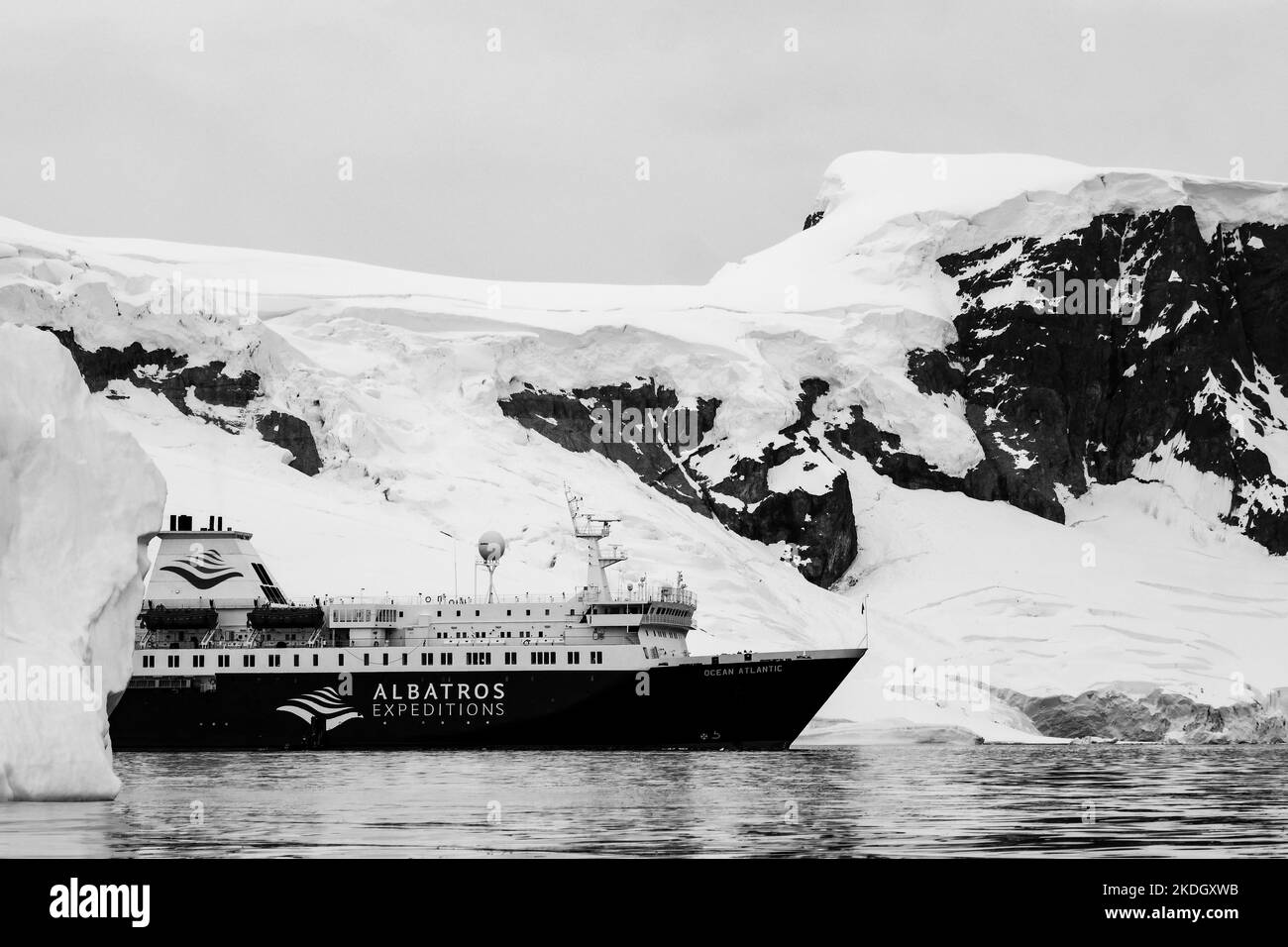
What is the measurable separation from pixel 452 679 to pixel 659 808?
31401 mm

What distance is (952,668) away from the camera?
101 m

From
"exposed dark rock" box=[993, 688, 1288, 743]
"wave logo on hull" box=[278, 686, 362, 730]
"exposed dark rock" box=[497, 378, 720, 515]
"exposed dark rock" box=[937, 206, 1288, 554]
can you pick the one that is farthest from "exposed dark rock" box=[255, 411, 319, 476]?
"exposed dark rock" box=[937, 206, 1288, 554]

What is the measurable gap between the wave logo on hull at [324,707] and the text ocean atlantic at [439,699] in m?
1.07

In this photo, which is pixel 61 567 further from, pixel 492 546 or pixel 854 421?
pixel 854 421

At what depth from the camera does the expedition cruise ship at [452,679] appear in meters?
74.9

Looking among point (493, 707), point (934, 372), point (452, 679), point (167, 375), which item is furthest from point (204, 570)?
point (934, 372)

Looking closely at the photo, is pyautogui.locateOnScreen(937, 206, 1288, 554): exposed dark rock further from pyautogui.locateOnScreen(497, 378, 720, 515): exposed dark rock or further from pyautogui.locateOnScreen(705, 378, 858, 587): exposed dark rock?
pyautogui.locateOnScreen(497, 378, 720, 515): exposed dark rock

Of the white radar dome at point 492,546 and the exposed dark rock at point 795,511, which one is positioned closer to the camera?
the white radar dome at point 492,546

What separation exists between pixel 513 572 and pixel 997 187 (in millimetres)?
61105

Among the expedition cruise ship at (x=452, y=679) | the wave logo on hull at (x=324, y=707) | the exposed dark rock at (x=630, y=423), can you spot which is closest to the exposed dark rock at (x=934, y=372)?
the exposed dark rock at (x=630, y=423)

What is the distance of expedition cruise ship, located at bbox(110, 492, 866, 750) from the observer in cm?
7494

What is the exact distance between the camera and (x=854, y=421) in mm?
128500

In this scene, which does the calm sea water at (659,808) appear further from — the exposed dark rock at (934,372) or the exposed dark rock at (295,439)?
the exposed dark rock at (934,372)

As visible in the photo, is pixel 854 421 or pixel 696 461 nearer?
pixel 696 461
